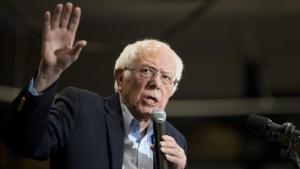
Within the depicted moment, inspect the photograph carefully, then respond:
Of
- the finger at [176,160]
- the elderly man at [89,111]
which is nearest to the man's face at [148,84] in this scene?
the elderly man at [89,111]

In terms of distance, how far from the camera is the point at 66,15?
1496mm

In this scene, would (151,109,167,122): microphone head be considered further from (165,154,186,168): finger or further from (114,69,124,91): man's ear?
(114,69,124,91): man's ear

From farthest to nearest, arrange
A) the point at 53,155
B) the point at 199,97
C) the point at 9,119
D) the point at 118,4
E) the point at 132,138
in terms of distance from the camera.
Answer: the point at 199,97, the point at 118,4, the point at 132,138, the point at 53,155, the point at 9,119

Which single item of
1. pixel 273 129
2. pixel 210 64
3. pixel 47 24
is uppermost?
pixel 47 24

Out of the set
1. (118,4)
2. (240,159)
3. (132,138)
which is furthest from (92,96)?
(240,159)

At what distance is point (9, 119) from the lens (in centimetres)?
145

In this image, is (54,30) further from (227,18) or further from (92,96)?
(227,18)

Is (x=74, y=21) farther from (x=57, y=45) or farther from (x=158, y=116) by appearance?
(x=158, y=116)

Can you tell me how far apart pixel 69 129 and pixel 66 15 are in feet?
1.19

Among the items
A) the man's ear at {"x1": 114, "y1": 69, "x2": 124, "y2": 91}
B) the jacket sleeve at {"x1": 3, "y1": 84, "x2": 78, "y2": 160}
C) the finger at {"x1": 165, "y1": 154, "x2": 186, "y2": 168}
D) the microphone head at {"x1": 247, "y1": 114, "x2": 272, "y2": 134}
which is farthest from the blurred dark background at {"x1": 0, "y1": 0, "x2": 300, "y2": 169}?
the jacket sleeve at {"x1": 3, "y1": 84, "x2": 78, "y2": 160}

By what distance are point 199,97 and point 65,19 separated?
Answer: 3.97m

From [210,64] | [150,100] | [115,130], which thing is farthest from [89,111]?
[210,64]

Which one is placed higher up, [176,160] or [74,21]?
[74,21]

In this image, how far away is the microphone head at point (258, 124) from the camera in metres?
1.66
